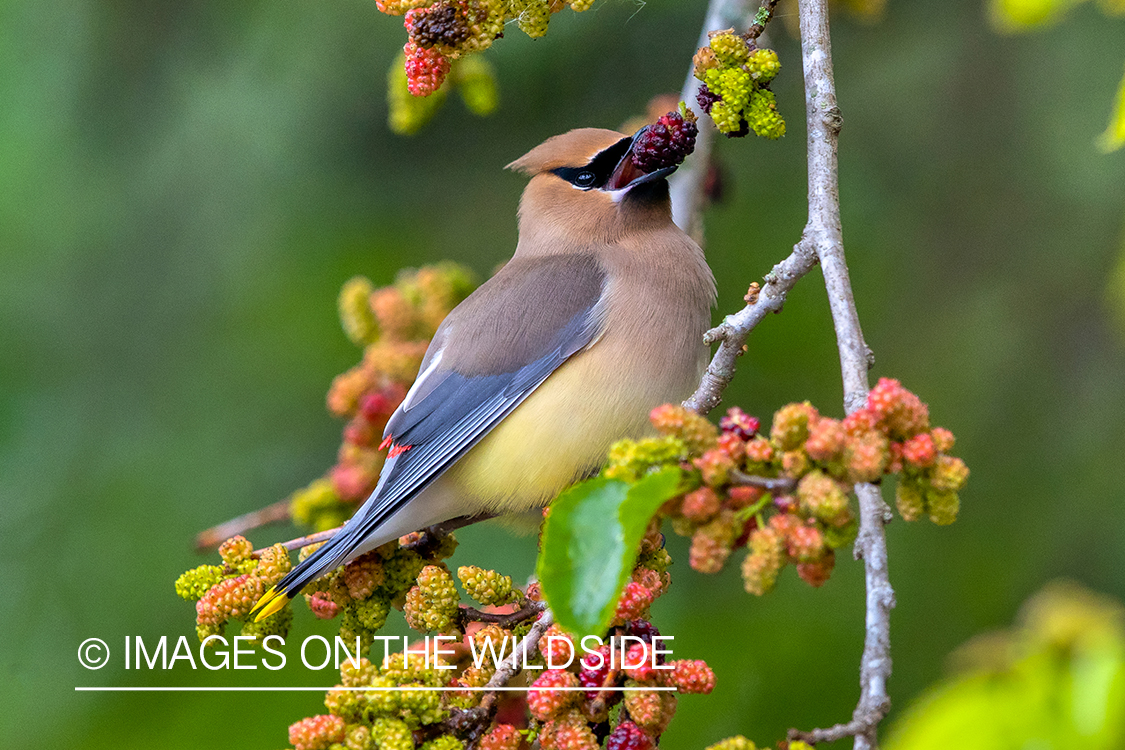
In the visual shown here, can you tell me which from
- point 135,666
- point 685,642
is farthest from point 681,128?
point 135,666

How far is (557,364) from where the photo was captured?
9.80ft

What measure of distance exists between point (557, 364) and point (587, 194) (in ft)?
2.03

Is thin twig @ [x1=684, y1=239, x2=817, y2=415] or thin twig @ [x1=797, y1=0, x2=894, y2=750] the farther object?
thin twig @ [x1=684, y1=239, x2=817, y2=415]

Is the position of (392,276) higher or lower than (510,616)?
higher

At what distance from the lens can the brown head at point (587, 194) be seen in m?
3.30

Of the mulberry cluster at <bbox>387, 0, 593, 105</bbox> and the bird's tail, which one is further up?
the mulberry cluster at <bbox>387, 0, 593, 105</bbox>

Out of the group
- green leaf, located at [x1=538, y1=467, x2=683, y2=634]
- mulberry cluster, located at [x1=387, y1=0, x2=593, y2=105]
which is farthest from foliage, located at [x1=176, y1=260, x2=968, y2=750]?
mulberry cluster, located at [x1=387, y1=0, x2=593, y2=105]

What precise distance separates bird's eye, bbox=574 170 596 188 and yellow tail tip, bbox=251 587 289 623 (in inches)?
59.5

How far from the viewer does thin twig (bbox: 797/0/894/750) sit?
4.79ft

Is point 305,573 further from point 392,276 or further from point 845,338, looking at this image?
point 392,276

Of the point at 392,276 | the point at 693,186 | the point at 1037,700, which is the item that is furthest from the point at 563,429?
the point at 1037,700

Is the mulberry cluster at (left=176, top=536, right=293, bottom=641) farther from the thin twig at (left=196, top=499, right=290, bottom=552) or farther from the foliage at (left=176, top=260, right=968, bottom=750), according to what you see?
the thin twig at (left=196, top=499, right=290, bottom=552)

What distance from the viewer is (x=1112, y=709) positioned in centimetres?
94

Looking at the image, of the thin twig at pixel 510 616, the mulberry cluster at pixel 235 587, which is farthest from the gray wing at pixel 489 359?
the thin twig at pixel 510 616
